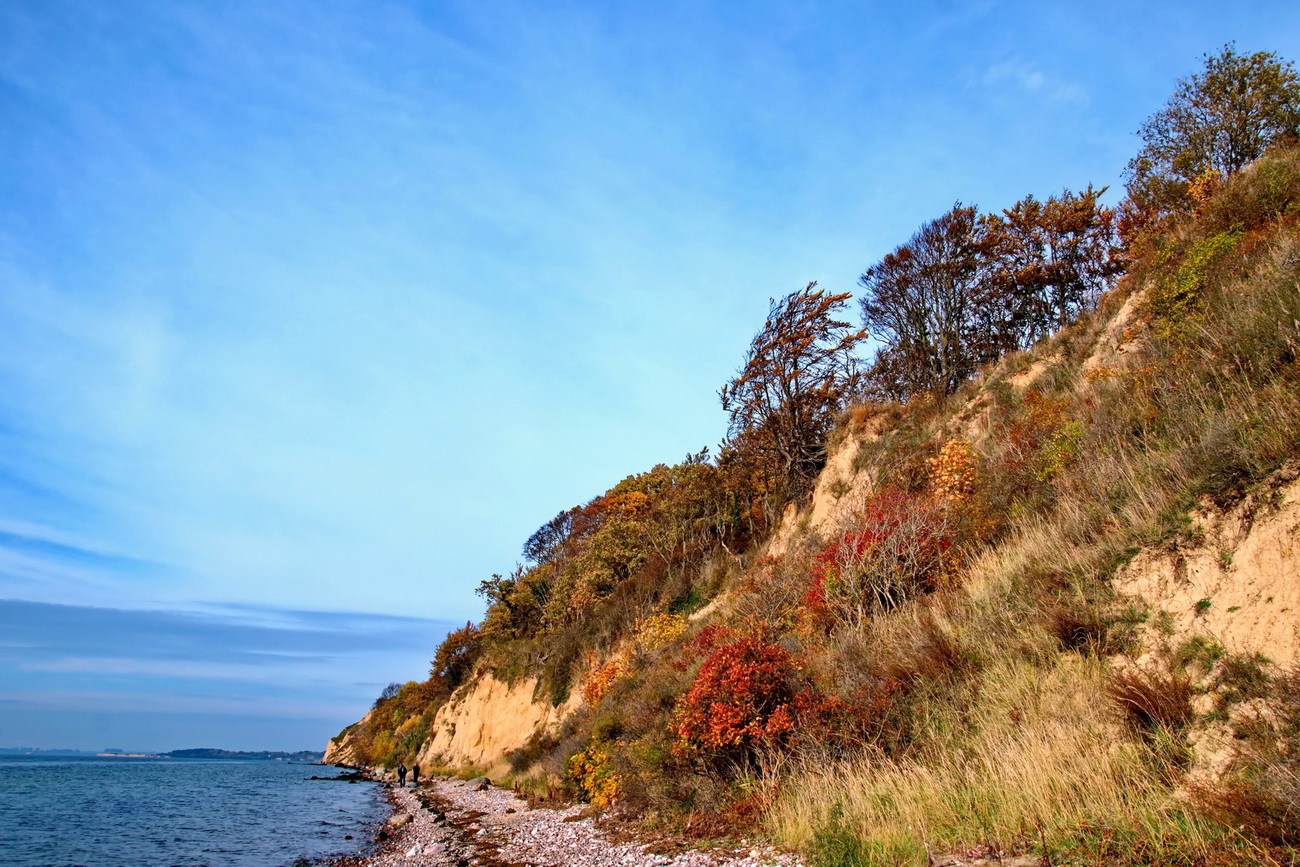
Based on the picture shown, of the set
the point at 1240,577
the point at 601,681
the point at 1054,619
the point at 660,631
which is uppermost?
the point at 660,631

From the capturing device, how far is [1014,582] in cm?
902

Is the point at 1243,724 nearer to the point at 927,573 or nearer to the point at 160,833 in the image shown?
the point at 927,573

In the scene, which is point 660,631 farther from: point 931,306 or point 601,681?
point 931,306

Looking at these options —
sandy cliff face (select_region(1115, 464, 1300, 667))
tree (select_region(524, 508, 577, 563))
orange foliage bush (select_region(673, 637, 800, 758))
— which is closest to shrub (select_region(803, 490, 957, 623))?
orange foliage bush (select_region(673, 637, 800, 758))

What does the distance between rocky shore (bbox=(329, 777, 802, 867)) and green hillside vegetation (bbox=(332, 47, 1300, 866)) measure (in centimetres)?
78

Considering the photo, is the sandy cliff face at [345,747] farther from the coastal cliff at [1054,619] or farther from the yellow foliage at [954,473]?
the yellow foliage at [954,473]

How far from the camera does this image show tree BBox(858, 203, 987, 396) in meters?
25.4

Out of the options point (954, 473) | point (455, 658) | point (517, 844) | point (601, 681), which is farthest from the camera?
point (455, 658)

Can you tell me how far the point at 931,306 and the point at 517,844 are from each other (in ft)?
76.2

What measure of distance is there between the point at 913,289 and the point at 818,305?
511 centimetres

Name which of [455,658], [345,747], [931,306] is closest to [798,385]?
[931,306]

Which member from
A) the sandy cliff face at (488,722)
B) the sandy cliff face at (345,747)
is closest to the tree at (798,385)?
the sandy cliff face at (488,722)

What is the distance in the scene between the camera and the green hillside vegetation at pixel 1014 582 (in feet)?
18.8

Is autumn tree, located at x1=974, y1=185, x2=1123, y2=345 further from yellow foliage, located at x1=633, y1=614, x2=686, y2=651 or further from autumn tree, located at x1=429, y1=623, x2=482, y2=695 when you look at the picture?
autumn tree, located at x1=429, y1=623, x2=482, y2=695
